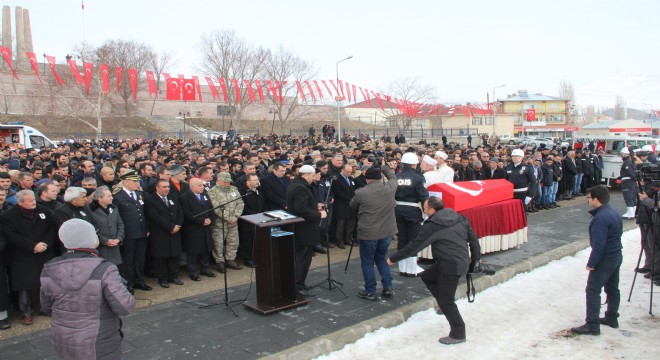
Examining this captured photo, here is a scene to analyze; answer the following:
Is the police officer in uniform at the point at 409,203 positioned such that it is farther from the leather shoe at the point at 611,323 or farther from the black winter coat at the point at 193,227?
the black winter coat at the point at 193,227

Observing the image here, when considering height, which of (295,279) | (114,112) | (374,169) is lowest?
(295,279)

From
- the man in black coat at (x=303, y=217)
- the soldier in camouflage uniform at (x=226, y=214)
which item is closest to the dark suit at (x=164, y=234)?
the soldier in camouflage uniform at (x=226, y=214)

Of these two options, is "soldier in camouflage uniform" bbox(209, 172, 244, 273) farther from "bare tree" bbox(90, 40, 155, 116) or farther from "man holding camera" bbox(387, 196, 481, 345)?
"bare tree" bbox(90, 40, 155, 116)

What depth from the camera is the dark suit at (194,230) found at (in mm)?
8047

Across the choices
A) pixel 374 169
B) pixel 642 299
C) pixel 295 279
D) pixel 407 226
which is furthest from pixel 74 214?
pixel 642 299

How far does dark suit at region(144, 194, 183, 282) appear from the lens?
7605mm

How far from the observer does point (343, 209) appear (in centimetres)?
1038

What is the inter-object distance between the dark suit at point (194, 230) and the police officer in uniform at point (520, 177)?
819cm

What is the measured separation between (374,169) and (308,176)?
39.1 inches

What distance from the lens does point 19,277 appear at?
20.4 ft

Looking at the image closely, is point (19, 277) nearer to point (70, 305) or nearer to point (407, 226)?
point (70, 305)

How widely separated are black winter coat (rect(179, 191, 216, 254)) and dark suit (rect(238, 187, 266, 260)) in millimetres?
827

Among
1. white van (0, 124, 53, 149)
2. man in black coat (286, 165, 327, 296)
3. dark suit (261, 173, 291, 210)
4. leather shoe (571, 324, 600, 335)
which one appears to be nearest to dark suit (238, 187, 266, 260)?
dark suit (261, 173, 291, 210)

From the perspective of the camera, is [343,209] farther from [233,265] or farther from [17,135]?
[17,135]
